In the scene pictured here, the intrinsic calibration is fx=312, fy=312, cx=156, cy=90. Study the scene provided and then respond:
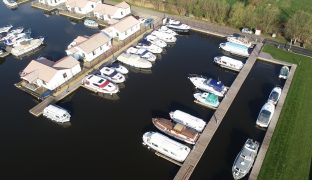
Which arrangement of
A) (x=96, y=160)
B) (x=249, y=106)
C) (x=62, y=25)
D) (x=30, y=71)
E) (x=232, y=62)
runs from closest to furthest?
(x=96, y=160), (x=249, y=106), (x=30, y=71), (x=232, y=62), (x=62, y=25)

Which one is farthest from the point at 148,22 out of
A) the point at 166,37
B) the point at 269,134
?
the point at 269,134

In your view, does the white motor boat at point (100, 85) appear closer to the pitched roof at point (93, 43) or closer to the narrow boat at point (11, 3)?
the pitched roof at point (93, 43)

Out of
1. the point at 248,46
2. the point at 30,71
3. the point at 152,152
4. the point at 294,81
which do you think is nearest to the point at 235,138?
the point at 152,152

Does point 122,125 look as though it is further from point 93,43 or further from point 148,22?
point 148,22

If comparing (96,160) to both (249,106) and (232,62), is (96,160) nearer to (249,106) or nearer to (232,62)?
(249,106)

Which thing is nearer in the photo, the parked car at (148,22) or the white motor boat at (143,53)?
the white motor boat at (143,53)

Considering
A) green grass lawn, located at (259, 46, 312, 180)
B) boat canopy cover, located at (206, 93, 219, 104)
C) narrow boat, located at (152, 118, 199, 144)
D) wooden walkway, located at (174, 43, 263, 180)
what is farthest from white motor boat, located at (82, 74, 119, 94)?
green grass lawn, located at (259, 46, 312, 180)

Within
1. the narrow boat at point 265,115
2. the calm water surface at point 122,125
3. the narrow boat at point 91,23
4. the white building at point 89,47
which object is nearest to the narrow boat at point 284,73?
the calm water surface at point 122,125
